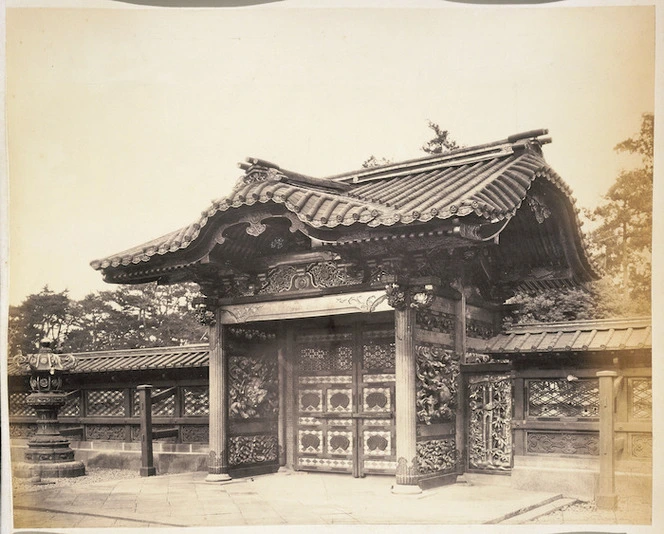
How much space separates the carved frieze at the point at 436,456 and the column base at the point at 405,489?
37 centimetres

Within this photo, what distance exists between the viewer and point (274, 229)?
1091 cm

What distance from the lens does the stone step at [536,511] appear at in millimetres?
8406

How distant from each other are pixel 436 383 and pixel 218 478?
10.4 ft

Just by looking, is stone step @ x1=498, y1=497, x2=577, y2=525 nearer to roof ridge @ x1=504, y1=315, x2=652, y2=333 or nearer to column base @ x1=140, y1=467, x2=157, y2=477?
roof ridge @ x1=504, y1=315, x2=652, y2=333

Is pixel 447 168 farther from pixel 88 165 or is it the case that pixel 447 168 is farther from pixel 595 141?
pixel 88 165

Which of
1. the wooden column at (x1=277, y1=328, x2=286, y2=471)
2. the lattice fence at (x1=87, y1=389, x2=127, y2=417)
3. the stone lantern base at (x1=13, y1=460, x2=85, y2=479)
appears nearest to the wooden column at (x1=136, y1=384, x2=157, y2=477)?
the stone lantern base at (x1=13, y1=460, x2=85, y2=479)

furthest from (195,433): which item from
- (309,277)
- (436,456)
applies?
(436,456)

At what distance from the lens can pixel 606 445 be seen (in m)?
8.86

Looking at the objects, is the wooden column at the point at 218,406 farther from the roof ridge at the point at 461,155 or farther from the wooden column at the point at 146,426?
the roof ridge at the point at 461,155

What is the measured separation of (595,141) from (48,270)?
608 cm

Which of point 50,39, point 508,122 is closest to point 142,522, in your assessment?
point 50,39

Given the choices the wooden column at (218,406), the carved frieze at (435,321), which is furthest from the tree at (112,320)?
the carved frieze at (435,321)

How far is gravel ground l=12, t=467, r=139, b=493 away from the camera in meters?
11.7

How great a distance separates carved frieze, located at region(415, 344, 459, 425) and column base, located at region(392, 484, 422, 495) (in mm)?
809
